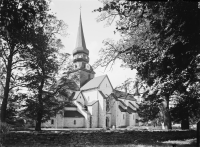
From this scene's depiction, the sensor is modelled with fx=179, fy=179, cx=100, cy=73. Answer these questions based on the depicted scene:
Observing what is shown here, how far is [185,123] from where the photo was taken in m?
21.4

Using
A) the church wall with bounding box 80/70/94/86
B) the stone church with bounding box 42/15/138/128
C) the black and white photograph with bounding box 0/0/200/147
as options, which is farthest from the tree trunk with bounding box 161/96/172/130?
the church wall with bounding box 80/70/94/86

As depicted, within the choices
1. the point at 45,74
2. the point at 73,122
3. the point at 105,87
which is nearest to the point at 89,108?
the point at 73,122

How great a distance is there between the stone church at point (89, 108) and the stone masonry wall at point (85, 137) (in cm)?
2393

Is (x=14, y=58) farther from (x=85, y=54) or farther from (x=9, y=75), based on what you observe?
(x=85, y=54)

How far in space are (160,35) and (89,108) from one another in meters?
37.9

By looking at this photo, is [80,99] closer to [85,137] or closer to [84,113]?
[84,113]

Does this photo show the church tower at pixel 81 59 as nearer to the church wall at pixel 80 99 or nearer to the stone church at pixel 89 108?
the stone church at pixel 89 108

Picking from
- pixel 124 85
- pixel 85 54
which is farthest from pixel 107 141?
pixel 85 54

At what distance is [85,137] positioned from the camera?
12781 mm

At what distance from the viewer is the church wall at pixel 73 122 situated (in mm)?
40375

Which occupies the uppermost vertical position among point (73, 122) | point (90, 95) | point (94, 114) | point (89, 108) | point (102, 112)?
point (90, 95)

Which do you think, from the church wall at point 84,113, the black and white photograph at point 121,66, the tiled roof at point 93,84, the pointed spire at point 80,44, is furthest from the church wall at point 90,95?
the black and white photograph at point 121,66

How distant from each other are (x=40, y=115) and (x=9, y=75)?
5378mm

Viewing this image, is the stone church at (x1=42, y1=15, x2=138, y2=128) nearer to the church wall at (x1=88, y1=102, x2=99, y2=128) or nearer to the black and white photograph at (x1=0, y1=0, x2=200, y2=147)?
the church wall at (x1=88, y1=102, x2=99, y2=128)
